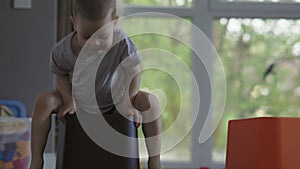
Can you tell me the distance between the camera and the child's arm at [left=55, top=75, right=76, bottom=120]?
99cm

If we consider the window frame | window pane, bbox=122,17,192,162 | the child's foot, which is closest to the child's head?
the child's foot

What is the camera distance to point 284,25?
116 inches

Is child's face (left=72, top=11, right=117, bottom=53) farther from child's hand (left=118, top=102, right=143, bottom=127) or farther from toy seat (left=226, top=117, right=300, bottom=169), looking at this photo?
A: toy seat (left=226, top=117, right=300, bottom=169)

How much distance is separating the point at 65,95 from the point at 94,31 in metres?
0.15

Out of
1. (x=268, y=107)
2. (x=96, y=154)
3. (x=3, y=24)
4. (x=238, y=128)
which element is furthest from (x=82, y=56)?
(x=268, y=107)

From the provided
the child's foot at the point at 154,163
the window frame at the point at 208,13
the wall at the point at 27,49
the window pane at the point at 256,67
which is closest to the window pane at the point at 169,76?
the window frame at the point at 208,13

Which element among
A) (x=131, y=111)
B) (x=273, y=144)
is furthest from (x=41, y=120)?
(x=273, y=144)

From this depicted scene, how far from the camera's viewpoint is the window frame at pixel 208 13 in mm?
2893

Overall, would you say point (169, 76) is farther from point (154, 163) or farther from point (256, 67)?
point (154, 163)

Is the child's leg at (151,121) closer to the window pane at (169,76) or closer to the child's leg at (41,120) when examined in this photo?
the child's leg at (41,120)

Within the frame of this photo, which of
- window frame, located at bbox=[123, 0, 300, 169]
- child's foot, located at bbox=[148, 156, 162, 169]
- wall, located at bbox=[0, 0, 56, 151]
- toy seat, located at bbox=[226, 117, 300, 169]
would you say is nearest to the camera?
toy seat, located at bbox=[226, 117, 300, 169]

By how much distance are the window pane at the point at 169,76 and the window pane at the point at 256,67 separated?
18 cm

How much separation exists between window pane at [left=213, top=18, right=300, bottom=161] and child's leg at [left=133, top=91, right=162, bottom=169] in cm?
192

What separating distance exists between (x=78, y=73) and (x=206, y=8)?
2.01 m
